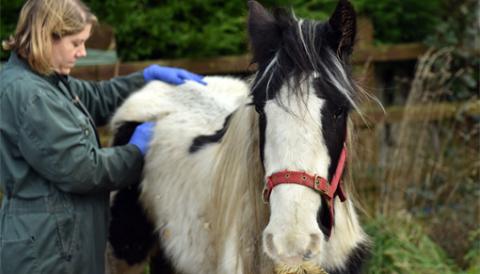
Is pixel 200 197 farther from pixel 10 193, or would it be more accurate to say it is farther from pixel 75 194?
pixel 10 193

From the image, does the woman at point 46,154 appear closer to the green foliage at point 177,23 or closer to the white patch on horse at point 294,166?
the white patch on horse at point 294,166

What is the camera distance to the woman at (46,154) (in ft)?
9.63

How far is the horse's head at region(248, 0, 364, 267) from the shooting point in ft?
7.78

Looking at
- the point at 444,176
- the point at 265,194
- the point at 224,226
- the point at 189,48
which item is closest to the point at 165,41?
the point at 189,48

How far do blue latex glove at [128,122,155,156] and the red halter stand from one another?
108cm

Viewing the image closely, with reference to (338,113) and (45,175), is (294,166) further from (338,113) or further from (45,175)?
(45,175)

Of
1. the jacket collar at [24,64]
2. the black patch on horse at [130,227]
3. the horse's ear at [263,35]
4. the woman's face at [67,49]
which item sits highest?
the horse's ear at [263,35]

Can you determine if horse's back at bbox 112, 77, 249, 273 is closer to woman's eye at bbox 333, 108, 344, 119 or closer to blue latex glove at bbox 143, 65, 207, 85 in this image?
blue latex glove at bbox 143, 65, 207, 85

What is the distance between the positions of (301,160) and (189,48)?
136 inches

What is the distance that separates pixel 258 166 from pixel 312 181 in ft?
1.44

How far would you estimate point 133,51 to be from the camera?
570 centimetres

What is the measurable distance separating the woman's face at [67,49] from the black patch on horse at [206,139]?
721mm

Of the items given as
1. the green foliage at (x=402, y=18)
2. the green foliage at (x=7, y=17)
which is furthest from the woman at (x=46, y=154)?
the green foliage at (x=402, y=18)

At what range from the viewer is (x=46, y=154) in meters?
2.93
